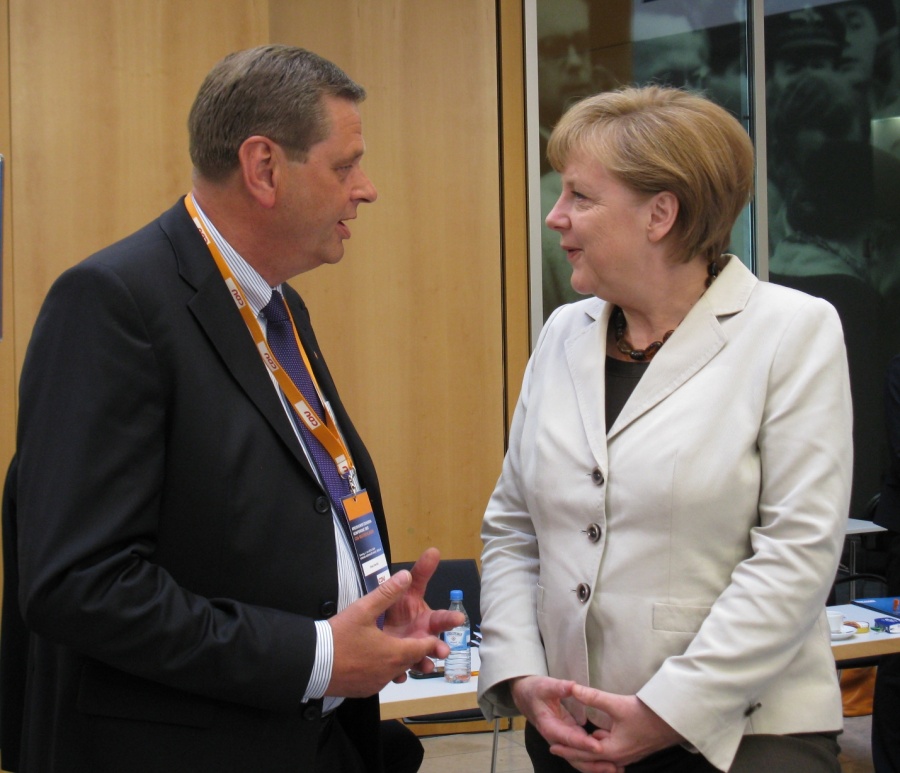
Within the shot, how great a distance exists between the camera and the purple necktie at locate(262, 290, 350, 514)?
174 cm

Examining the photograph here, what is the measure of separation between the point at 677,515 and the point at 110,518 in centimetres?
90

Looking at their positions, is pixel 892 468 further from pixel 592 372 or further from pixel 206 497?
pixel 206 497

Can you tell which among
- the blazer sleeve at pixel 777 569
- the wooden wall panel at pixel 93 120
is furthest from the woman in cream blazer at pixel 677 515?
the wooden wall panel at pixel 93 120

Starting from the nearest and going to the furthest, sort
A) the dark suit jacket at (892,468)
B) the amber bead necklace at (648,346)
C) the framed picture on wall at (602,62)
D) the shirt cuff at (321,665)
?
the shirt cuff at (321,665)
the amber bead necklace at (648,346)
the dark suit jacket at (892,468)
the framed picture on wall at (602,62)

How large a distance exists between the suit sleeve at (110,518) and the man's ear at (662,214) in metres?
0.90

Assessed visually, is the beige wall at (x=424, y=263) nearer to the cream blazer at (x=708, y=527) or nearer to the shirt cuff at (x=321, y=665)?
the cream blazer at (x=708, y=527)

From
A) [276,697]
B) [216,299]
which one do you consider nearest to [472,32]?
[216,299]

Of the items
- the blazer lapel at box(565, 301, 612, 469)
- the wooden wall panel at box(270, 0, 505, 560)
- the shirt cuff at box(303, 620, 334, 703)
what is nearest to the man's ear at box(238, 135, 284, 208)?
the blazer lapel at box(565, 301, 612, 469)

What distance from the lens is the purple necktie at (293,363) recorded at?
1.74m

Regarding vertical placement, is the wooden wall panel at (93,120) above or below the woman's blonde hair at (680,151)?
above

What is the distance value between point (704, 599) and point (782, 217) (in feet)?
17.5

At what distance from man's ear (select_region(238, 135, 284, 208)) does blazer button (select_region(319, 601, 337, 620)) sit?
0.70 metres

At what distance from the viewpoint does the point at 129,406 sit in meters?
1.44

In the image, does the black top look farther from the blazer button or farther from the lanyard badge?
the blazer button
